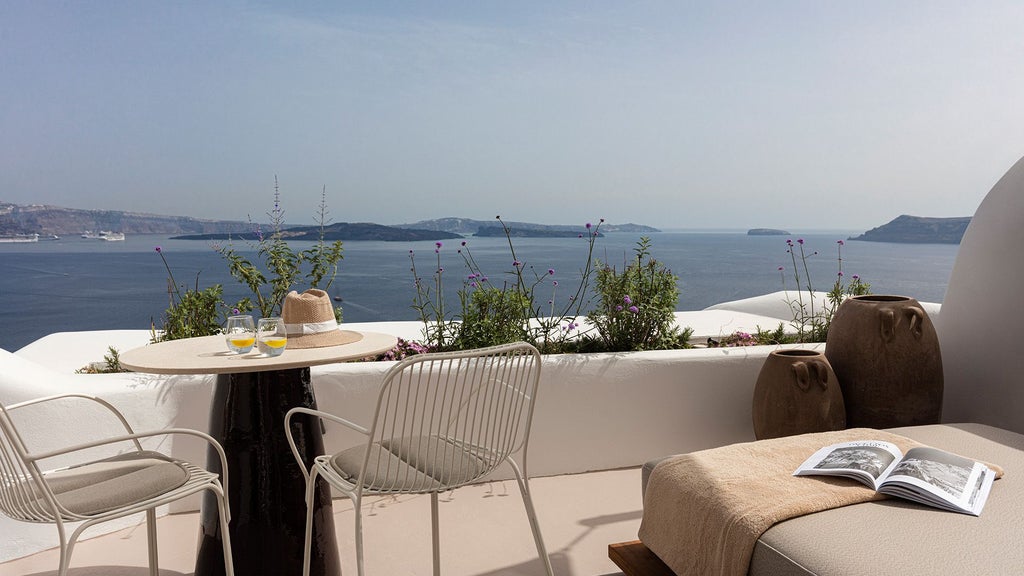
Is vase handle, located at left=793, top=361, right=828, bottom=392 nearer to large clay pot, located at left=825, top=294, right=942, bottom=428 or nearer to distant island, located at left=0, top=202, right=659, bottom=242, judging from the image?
large clay pot, located at left=825, top=294, right=942, bottom=428

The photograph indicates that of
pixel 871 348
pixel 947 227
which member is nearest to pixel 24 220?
pixel 947 227

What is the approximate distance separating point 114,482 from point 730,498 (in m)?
1.70

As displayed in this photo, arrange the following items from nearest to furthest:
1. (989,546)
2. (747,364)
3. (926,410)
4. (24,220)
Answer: (989,546)
(926,410)
(747,364)
(24,220)

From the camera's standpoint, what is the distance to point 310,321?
262 cm

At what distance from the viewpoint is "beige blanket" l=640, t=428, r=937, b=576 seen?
2.09m

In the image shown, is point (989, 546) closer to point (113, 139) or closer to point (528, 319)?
point (528, 319)

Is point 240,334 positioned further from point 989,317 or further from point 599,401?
point 989,317

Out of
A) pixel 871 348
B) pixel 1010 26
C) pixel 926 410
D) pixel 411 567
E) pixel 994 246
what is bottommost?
pixel 411 567

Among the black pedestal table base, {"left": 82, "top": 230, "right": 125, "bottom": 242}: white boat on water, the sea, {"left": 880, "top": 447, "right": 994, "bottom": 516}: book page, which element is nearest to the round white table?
the black pedestal table base

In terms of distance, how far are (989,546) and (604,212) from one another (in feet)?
122

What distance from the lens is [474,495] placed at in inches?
143

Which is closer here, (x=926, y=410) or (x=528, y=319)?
(x=926, y=410)

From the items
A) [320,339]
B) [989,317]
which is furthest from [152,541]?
[989,317]

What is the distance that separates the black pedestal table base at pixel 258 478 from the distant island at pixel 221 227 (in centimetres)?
173
